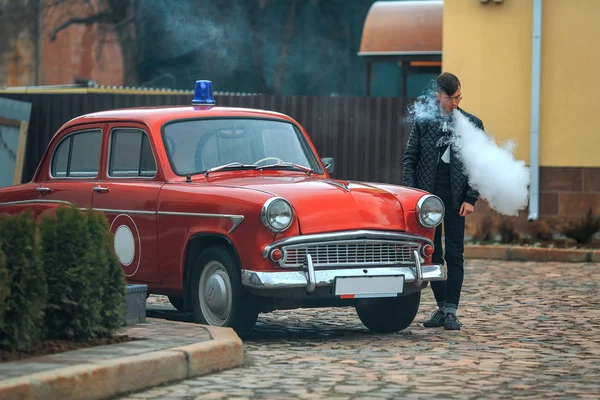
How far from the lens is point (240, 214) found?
826 cm

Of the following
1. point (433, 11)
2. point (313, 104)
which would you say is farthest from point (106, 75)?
point (313, 104)

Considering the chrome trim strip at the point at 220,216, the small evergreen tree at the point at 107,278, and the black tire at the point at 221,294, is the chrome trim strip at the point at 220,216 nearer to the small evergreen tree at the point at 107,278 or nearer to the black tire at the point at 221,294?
the black tire at the point at 221,294

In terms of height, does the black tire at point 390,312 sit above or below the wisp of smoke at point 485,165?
below

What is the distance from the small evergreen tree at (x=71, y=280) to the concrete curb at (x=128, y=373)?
0.55 m

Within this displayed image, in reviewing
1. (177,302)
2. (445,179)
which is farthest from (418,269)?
(177,302)

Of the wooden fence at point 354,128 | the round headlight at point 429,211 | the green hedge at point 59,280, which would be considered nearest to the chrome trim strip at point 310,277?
the round headlight at point 429,211

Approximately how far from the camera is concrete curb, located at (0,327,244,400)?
19.6 ft

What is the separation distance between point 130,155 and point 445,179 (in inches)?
88.7

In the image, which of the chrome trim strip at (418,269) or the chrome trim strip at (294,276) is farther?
Result: the chrome trim strip at (418,269)

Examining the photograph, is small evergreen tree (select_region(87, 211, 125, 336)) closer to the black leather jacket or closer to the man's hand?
the black leather jacket

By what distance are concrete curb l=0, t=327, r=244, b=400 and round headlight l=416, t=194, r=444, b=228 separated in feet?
5.49

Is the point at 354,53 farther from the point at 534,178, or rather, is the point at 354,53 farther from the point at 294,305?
the point at 294,305

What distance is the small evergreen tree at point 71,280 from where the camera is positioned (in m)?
7.21

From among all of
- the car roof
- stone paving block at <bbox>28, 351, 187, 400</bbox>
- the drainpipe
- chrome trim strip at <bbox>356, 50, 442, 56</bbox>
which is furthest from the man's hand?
chrome trim strip at <bbox>356, 50, 442, 56</bbox>
